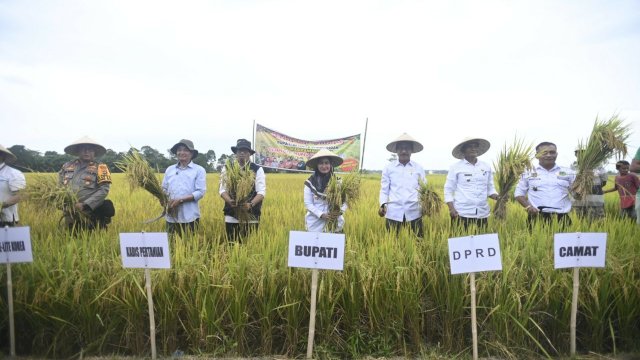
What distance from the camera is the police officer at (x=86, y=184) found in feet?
12.4

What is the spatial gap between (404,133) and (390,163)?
41 cm

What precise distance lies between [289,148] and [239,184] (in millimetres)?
6969

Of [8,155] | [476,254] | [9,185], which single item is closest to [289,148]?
[8,155]

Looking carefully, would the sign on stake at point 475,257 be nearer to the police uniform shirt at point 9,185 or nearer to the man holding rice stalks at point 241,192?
the man holding rice stalks at point 241,192

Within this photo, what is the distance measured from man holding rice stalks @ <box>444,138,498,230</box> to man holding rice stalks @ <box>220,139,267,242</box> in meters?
2.22

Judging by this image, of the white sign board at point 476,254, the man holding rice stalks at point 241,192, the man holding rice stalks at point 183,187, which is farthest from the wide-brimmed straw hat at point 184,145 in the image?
the white sign board at point 476,254

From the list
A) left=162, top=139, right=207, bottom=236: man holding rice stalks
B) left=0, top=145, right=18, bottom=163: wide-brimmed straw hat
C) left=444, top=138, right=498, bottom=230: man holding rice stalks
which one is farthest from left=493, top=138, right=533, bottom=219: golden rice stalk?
left=0, top=145, right=18, bottom=163: wide-brimmed straw hat

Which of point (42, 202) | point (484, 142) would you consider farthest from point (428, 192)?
point (42, 202)

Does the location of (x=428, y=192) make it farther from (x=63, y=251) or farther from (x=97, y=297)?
(x=63, y=251)

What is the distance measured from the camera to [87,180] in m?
3.86

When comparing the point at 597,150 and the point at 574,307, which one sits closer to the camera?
the point at 574,307

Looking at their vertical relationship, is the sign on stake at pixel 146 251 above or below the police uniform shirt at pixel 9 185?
below

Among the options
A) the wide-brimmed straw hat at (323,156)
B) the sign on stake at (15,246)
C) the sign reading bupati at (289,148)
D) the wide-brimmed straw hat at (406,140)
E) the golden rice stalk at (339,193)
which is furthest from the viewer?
the sign reading bupati at (289,148)

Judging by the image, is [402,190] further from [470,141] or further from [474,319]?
[474,319]
